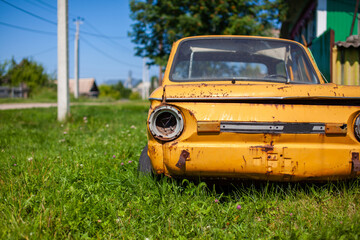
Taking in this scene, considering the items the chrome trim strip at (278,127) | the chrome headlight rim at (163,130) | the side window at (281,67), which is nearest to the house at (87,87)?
the side window at (281,67)

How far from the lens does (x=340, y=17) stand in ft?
33.2

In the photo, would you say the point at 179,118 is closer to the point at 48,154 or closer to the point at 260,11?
the point at 48,154

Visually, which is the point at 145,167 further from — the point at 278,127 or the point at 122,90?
the point at 122,90

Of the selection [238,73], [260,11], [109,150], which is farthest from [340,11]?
[109,150]

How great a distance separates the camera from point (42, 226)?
1985mm

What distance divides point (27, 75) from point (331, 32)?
42609 millimetres

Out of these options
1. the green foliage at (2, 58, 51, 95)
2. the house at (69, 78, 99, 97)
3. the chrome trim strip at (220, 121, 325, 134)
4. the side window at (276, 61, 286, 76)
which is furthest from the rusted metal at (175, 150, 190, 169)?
the house at (69, 78, 99, 97)

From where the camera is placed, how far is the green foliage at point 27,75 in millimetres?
40406

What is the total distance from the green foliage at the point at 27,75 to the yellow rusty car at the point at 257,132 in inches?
1668

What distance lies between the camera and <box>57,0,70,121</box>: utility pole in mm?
7441

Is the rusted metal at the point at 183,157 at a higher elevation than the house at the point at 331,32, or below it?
below

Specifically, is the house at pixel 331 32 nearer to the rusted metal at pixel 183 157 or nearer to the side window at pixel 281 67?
the side window at pixel 281 67

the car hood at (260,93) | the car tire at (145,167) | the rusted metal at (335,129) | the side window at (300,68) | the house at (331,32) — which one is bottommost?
the car tire at (145,167)

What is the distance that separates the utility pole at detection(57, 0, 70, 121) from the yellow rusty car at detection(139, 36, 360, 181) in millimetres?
5890
